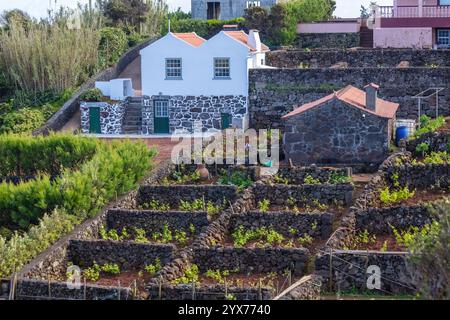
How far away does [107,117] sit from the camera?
45.6 meters

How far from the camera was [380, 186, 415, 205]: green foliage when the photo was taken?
101 ft

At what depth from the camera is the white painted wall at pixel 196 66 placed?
1763 inches

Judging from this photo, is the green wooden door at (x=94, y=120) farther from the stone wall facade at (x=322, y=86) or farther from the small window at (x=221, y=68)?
the stone wall facade at (x=322, y=86)

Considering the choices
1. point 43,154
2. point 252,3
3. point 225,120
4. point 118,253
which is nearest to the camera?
point 118,253

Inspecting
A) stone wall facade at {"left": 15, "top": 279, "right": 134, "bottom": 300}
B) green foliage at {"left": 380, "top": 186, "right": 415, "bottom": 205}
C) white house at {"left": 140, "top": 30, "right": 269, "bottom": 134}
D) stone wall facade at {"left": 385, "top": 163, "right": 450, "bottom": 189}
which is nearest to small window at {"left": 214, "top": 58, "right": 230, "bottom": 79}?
white house at {"left": 140, "top": 30, "right": 269, "bottom": 134}

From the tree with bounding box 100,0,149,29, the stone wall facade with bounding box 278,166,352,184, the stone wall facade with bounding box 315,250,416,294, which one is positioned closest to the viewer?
the stone wall facade with bounding box 315,250,416,294

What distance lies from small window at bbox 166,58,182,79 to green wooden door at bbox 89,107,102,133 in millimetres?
2882

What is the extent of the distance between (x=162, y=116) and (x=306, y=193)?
46.1ft

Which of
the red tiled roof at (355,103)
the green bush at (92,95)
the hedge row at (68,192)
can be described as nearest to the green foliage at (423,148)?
the red tiled roof at (355,103)

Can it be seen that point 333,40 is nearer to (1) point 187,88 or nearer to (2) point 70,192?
(1) point 187,88

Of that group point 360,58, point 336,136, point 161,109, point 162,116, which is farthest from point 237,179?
point 360,58

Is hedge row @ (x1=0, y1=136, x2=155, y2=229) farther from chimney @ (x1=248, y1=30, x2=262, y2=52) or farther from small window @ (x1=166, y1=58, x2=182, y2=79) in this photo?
chimney @ (x1=248, y1=30, x2=262, y2=52)
